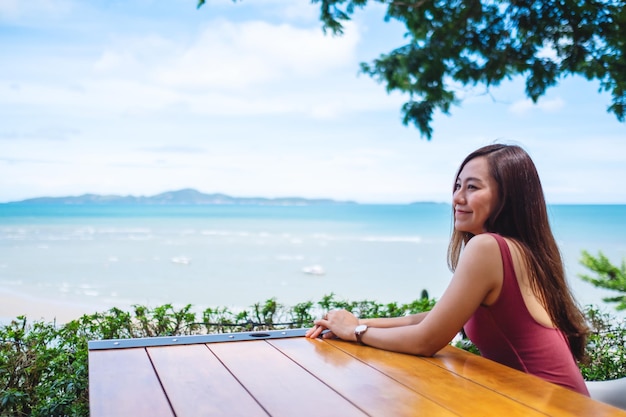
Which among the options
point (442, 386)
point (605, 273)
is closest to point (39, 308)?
point (605, 273)

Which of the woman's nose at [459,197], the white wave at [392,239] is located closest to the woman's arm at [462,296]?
the woman's nose at [459,197]

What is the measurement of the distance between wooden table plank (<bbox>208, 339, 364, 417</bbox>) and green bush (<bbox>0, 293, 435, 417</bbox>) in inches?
55.1

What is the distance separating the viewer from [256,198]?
260 feet

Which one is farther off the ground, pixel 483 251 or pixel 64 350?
pixel 483 251

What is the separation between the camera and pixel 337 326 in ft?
7.69

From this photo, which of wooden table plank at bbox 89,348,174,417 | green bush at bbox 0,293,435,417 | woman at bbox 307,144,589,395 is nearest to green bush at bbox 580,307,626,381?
green bush at bbox 0,293,435,417

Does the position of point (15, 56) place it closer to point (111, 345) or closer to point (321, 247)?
point (321, 247)

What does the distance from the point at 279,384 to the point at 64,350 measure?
2149mm

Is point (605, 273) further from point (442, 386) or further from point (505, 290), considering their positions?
point (442, 386)

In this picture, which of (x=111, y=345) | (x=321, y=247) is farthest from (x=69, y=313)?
(x=321, y=247)

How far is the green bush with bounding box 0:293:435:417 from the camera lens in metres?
3.18

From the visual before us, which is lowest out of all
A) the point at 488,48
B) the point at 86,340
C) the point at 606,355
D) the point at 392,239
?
the point at 392,239

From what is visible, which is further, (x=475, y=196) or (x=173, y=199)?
(x=173, y=199)

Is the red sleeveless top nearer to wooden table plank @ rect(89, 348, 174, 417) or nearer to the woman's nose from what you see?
the woman's nose
